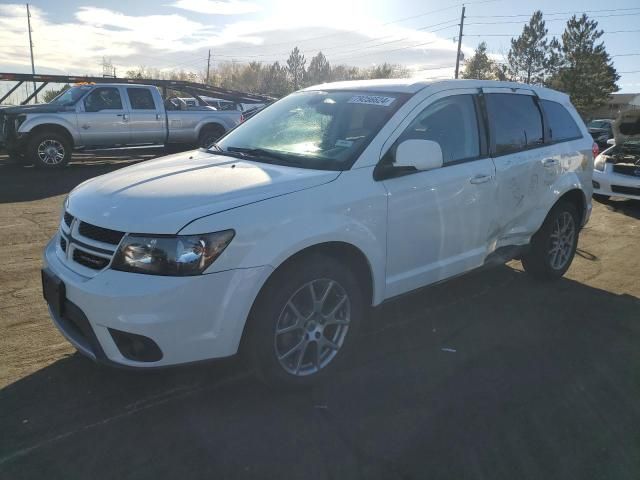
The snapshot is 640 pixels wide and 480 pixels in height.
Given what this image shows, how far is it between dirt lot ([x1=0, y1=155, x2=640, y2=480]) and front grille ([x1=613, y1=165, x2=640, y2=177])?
19.1ft

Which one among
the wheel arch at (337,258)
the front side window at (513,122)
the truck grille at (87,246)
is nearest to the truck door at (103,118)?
the truck grille at (87,246)

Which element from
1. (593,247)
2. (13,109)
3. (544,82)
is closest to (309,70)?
(544,82)

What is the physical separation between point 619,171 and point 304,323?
8.58 meters

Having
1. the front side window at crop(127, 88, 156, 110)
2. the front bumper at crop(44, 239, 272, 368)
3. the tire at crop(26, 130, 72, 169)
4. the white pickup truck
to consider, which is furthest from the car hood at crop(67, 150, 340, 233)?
the front side window at crop(127, 88, 156, 110)

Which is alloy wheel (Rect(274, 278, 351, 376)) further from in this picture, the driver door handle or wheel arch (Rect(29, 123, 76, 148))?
wheel arch (Rect(29, 123, 76, 148))

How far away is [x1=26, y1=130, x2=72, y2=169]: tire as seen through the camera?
39.7 feet

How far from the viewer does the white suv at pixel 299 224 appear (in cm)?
271

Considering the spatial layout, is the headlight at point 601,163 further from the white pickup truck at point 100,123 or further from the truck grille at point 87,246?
the truck grille at point 87,246

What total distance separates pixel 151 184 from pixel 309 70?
262 feet

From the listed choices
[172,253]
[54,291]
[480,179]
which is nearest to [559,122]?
[480,179]

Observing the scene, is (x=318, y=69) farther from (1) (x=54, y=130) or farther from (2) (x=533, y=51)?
(1) (x=54, y=130)

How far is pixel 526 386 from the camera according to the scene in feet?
11.2

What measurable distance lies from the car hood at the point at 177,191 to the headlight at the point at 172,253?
56 mm

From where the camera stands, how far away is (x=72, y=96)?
12.9 meters
